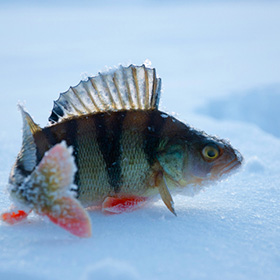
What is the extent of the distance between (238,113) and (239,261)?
15.7ft

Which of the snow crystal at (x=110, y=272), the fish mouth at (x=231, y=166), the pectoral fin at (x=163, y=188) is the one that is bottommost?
the snow crystal at (x=110, y=272)

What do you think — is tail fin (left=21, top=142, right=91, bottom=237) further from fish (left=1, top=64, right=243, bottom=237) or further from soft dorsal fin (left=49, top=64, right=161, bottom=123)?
soft dorsal fin (left=49, top=64, right=161, bottom=123)

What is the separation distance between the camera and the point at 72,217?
Result: 5.74 feet

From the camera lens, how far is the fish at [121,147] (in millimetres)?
2074

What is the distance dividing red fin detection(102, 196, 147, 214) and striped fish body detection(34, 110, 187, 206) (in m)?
0.03

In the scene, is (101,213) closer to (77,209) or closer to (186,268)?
(77,209)

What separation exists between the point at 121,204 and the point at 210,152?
0.59 m

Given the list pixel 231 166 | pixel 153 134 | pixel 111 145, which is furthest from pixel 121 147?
pixel 231 166

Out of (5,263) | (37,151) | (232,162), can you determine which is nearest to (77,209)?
(5,263)

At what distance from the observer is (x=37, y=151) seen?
2.08 metres

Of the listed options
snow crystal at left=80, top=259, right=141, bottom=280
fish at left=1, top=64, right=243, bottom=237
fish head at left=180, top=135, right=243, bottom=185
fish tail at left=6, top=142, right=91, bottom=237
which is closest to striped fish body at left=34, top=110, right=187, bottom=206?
fish at left=1, top=64, right=243, bottom=237

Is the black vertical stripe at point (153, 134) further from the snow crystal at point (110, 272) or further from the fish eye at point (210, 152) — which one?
the snow crystal at point (110, 272)

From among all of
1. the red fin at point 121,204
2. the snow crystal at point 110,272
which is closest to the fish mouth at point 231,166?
the red fin at point 121,204

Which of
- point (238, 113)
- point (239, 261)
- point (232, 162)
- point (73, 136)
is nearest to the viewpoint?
point (239, 261)
